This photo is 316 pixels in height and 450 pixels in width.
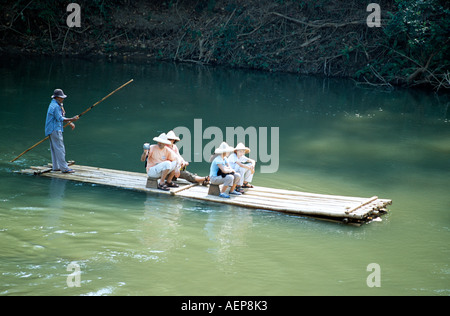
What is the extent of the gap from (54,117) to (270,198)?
380 cm

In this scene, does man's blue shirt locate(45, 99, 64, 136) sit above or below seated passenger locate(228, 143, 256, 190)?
above

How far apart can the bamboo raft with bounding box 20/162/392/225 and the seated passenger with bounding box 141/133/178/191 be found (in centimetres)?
23

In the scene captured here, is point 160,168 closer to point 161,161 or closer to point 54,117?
point 161,161

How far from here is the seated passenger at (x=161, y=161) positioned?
372 inches

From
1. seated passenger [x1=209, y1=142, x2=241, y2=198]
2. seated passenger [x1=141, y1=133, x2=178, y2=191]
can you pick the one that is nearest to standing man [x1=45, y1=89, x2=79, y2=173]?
seated passenger [x1=141, y1=133, x2=178, y2=191]

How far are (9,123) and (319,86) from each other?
10.5 meters

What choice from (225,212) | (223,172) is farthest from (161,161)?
(225,212)

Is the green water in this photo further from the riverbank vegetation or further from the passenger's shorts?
the riverbank vegetation

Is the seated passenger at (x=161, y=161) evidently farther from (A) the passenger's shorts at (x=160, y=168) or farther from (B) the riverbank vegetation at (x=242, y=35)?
(B) the riverbank vegetation at (x=242, y=35)

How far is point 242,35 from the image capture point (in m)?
23.3

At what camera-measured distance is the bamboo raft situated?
8469mm

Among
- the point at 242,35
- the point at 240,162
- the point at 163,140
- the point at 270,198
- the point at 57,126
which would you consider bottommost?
the point at 270,198

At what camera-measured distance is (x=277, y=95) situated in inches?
721

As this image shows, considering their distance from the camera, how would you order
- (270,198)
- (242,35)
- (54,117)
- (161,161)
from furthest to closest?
1. (242,35)
2. (54,117)
3. (161,161)
4. (270,198)
